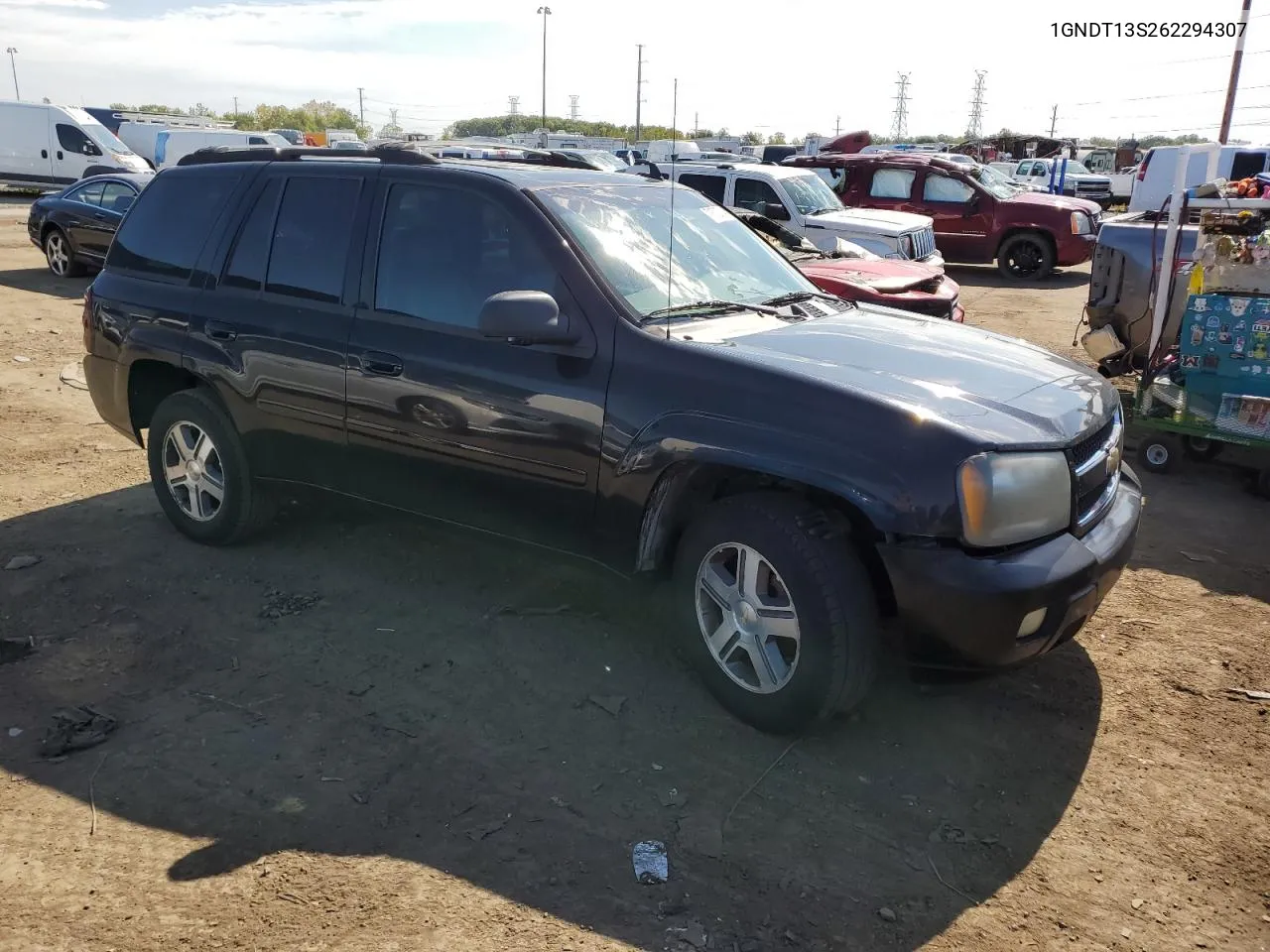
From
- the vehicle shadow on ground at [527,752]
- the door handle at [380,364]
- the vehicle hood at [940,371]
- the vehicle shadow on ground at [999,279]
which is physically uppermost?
the vehicle hood at [940,371]

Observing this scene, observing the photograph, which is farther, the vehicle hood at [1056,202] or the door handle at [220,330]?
the vehicle hood at [1056,202]

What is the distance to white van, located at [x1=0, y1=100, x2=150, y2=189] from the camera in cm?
2741

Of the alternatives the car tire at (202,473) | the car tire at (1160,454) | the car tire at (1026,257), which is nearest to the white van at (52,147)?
the car tire at (1026,257)

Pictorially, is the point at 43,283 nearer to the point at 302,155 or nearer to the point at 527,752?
the point at 302,155

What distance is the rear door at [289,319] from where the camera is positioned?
436cm

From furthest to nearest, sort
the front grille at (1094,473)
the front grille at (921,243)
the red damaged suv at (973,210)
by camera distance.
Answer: the red damaged suv at (973,210)
the front grille at (921,243)
the front grille at (1094,473)

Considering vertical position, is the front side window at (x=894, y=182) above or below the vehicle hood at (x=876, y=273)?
above

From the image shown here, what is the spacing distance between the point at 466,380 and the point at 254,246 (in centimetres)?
154

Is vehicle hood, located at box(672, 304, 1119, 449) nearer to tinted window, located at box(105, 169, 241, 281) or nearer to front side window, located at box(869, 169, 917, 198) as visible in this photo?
tinted window, located at box(105, 169, 241, 281)

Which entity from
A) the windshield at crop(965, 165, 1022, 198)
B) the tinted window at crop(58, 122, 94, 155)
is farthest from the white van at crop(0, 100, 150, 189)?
the windshield at crop(965, 165, 1022, 198)

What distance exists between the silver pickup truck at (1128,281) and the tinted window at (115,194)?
12.7 meters

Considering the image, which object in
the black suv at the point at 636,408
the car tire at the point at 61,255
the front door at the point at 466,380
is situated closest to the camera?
the black suv at the point at 636,408

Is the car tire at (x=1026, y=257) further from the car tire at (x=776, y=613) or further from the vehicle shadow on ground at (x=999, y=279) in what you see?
the car tire at (x=776, y=613)

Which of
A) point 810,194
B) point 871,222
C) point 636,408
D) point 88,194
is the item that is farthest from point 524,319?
point 88,194
